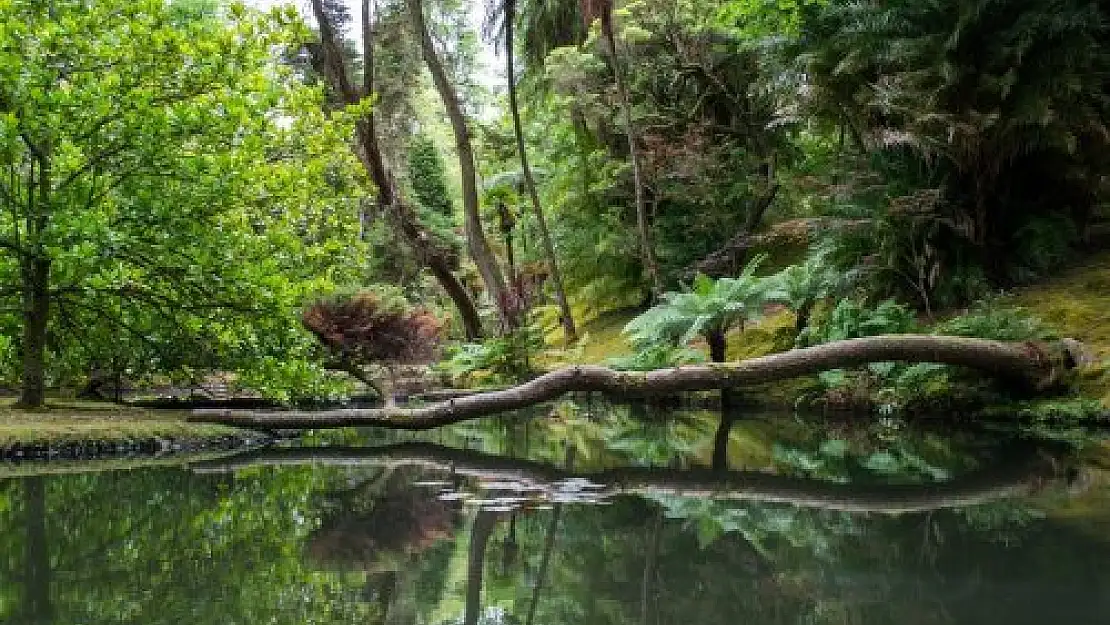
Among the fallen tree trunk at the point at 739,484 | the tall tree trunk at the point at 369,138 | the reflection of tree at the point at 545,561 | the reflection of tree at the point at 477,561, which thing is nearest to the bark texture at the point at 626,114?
the tall tree trunk at the point at 369,138

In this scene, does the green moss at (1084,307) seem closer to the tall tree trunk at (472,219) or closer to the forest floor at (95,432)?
the forest floor at (95,432)

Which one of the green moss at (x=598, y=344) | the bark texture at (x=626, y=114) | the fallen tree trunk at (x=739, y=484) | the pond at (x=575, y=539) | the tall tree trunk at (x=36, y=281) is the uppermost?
the bark texture at (x=626, y=114)

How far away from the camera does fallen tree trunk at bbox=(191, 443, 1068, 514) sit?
4508mm

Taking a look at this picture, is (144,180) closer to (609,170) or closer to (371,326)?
(371,326)

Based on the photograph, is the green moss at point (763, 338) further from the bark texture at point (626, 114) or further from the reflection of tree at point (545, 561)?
the reflection of tree at point (545, 561)

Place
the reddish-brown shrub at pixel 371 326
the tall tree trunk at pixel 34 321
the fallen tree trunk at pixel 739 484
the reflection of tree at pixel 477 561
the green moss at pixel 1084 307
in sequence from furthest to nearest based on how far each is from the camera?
the reddish-brown shrub at pixel 371 326 < the green moss at pixel 1084 307 < the tall tree trunk at pixel 34 321 < the fallen tree trunk at pixel 739 484 < the reflection of tree at pixel 477 561

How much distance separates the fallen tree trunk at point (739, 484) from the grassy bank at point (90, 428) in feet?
3.01

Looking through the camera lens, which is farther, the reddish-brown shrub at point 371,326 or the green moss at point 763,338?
the reddish-brown shrub at point 371,326

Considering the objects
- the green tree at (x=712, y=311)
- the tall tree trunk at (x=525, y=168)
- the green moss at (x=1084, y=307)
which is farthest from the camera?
the tall tree trunk at (x=525, y=168)

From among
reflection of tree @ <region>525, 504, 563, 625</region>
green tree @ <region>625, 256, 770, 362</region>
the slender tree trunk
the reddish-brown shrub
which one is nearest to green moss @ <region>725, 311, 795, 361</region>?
the slender tree trunk

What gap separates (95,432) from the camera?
22.1 ft

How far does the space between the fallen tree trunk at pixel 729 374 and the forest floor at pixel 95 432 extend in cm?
46

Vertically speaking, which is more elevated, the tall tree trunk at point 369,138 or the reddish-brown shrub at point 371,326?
the tall tree trunk at point 369,138

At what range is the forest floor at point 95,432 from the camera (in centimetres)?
639
